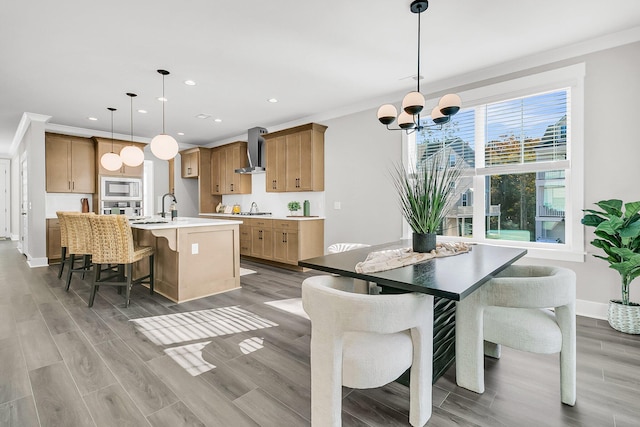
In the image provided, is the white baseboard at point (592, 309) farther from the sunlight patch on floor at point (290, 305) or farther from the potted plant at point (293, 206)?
the potted plant at point (293, 206)

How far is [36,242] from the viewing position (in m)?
5.43

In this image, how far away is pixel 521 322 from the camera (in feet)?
5.64

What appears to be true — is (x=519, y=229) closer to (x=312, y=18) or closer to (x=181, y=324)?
(x=312, y=18)

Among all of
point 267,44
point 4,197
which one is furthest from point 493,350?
point 4,197

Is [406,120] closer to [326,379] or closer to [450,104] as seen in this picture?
[450,104]

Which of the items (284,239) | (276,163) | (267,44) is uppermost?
(267,44)

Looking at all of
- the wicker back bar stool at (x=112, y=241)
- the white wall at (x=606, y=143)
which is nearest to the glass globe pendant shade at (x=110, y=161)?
the wicker back bar stool at (x=112, y=241)

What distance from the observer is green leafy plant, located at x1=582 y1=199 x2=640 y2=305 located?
2.54 meters

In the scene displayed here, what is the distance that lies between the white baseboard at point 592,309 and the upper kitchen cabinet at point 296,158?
3.69 m

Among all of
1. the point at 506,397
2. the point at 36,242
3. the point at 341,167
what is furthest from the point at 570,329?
the point at 36,242

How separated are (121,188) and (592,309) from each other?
7.71 m

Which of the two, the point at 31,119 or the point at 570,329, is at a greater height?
the point at 31,119

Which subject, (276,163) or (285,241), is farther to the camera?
(276,163)

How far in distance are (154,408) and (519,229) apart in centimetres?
376
